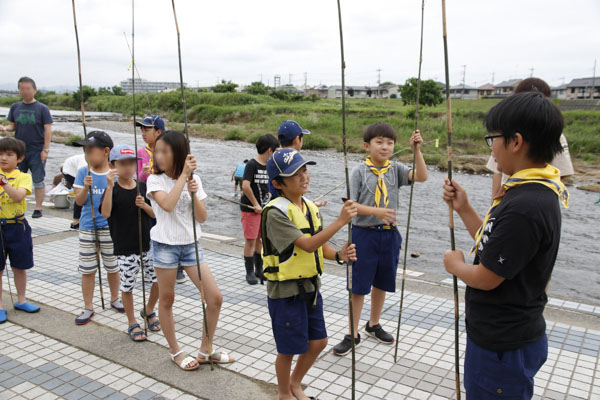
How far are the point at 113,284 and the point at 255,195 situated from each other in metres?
1.73

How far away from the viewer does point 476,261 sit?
2260mm

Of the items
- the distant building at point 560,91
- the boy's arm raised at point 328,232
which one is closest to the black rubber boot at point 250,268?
the boy's arm raised at point 328,232

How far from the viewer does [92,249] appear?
438 cm

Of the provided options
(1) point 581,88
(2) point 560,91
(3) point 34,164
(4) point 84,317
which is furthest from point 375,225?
(2) point 560,91

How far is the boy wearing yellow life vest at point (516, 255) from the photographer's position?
1882 mm

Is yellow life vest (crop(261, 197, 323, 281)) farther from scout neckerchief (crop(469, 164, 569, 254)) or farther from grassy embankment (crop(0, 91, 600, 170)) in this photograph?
grassy embankment (crop(0, 91, 600, 170))

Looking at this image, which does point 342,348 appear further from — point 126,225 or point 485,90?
point 485,90

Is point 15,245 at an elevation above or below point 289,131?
below

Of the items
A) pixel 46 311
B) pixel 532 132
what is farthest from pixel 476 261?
pixel 46 311

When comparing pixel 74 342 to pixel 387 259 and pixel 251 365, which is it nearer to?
pixel 251 365

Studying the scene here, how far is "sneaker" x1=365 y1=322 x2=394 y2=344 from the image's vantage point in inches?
162

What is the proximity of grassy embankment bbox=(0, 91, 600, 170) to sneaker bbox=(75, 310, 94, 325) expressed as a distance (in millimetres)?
7681

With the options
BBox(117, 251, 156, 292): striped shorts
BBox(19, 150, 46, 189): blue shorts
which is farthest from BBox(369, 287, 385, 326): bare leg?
BBox(19, 150, 46, 189): blue shorts

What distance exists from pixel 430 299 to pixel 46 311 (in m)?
3.87
